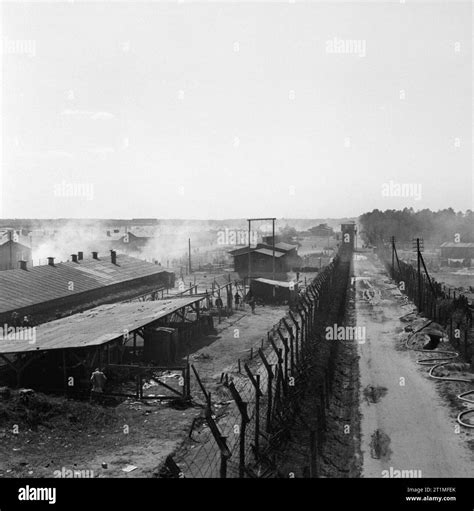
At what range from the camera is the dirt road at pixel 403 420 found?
12727 millimetres

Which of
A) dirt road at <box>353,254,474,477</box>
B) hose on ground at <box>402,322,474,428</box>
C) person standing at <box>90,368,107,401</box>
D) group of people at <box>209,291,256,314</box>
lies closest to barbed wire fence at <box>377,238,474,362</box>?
hose on ground at <box>402,322,474,428</box>

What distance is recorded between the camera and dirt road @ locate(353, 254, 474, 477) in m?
12.7

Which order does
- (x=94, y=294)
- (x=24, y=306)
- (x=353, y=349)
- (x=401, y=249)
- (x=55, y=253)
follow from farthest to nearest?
(x=401, y=249), (x=55, y=253), (x=94, y=294), (x=24, y=306), (x=353, y=349)

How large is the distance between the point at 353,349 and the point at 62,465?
16.1 metres

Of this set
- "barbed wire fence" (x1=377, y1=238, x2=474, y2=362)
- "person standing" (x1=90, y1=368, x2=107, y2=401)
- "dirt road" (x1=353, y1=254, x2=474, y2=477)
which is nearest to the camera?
"dirt road" (x1=353, y1=254, x2=474, y2=477)

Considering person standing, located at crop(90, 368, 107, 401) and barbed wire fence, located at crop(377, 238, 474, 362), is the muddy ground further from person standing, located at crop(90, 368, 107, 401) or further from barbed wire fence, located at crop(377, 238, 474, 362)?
barbed wire fence, located at crop(377, 238, 474, 362)

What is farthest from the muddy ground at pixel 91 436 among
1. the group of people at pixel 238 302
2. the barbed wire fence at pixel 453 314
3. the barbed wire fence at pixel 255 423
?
the group of people at pixel 238 302

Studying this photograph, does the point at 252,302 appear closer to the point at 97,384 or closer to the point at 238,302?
the point at 238,302

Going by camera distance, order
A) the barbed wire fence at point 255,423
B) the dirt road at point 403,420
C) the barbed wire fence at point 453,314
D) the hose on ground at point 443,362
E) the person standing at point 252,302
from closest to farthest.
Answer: the barbed wire fence at point 255,423
the dirt road at point 403,420
the hose on ground at point 443,362
the barbed wire fence at point 453,314
the person standing at point 252,302

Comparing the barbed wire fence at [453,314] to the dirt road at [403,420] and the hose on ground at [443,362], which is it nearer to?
the hose on ground at [443,362]

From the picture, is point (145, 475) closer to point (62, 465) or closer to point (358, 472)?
point (62, 465)

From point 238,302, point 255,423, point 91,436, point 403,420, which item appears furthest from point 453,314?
point 91,436
